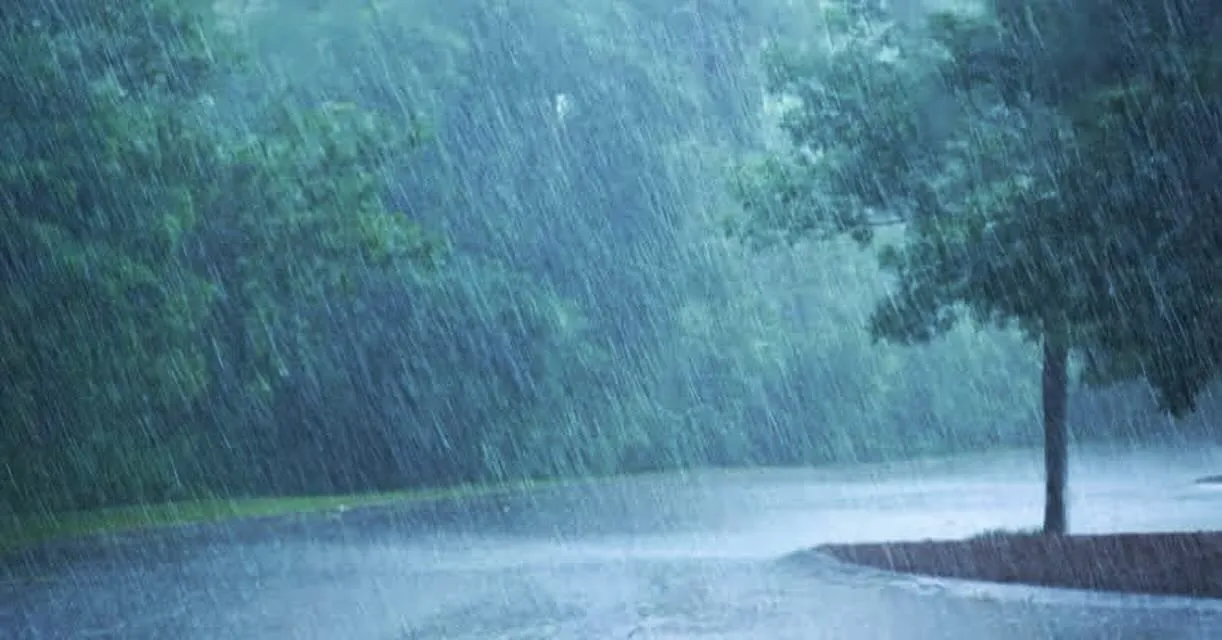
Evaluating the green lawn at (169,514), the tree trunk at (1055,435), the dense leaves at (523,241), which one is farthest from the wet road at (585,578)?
the dense leaves at (523,241)

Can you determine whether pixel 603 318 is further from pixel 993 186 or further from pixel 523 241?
pixel 993 186

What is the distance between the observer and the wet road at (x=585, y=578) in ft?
47.8

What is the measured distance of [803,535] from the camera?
26.3m

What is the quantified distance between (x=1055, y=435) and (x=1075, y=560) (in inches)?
204

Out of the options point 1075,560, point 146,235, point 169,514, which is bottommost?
point 169,514

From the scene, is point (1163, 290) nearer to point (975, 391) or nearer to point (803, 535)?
point (803, 535)

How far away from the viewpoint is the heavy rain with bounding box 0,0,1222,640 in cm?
1634

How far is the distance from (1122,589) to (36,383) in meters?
17.8

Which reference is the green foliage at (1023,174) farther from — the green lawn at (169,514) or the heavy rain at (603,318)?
the green lawn at (169,514)

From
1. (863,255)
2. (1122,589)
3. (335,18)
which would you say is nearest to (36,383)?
(1122,589)

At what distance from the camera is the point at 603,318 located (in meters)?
50.7

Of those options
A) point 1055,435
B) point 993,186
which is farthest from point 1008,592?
point 1055,435

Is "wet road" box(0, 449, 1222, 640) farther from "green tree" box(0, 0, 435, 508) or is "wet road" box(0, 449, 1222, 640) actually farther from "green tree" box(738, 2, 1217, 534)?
"green tree" box(0, 0, 435, 508)

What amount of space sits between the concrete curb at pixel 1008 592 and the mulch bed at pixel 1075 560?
0.18 m
